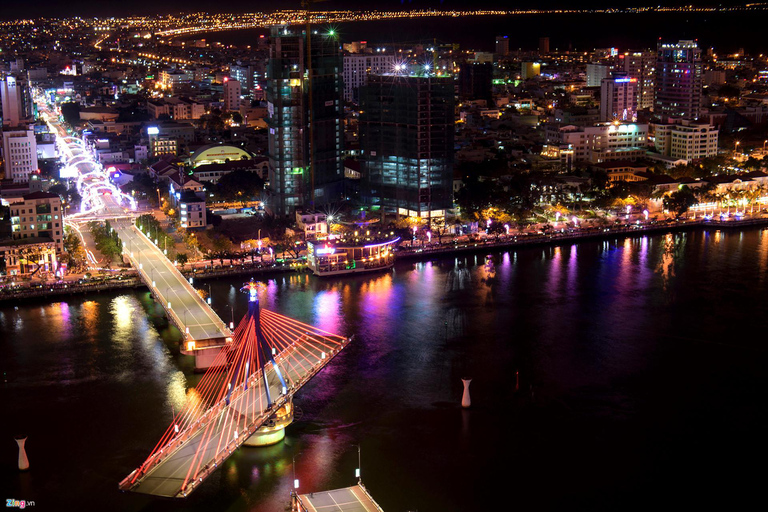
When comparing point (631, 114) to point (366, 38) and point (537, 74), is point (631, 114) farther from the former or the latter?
point (366, 38)

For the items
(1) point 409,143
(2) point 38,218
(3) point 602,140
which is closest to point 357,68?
(3) point 602,140

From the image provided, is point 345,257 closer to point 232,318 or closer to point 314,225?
point 314,225

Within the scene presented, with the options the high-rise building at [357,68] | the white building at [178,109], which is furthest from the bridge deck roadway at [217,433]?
the high-rise building at [357,68]

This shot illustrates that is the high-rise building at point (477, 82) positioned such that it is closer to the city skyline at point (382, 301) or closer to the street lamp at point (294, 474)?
the city skyline at point (382, 301)

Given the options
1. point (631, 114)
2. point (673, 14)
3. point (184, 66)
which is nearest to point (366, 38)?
point (184, 66)

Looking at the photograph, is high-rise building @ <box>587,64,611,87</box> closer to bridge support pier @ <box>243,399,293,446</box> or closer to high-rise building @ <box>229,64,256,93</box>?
high-rise building @ <box>229,64,256,93</box>

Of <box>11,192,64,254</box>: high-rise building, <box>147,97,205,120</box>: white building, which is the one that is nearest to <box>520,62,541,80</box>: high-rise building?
<box>147,97,205,120</box>: white building
